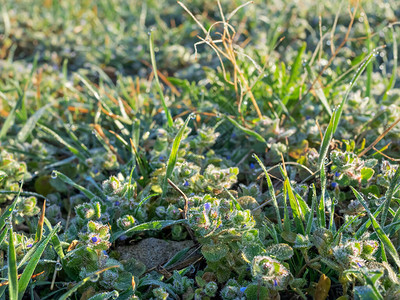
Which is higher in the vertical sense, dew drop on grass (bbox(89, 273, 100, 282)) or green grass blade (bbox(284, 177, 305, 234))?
green grass blade (bbox(284, 177, 305, 234))

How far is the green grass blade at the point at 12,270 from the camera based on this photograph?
127 centimetres

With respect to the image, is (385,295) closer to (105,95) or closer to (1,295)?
(1,295)

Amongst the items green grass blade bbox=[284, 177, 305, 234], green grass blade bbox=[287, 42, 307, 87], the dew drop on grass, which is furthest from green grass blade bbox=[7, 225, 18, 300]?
green grass blade bbox=[287, 42, 307, 87]

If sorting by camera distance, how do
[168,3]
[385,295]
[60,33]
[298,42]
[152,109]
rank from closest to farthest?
[385,295], [152,109], [298,42], [60,33], [168,3]

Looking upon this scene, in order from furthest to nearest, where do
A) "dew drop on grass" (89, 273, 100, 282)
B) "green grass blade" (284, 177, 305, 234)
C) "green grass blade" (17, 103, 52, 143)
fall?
1. "green grass blade" (17, 103, 52, 143)
2. "green grass blade" (284, 177, 305, 234)
3. "dew drop on grass" (89, 273, 100, 282)

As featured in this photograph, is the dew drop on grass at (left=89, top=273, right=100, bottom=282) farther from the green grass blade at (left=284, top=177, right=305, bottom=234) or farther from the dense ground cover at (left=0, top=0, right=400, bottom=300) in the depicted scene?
the green grass blade at (left=284, top=177, right=305, bottom=234)

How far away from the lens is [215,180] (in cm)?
172

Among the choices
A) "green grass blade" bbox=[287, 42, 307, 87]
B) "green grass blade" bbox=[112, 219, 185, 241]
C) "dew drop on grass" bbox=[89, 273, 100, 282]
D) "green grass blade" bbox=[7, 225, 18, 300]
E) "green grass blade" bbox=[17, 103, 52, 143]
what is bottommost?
"green grass blade" bbox=[17, 103, 52, 143]

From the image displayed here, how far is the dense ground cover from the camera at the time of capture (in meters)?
1.43

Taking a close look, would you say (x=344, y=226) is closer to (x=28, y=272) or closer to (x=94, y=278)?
(x=94, y=278)

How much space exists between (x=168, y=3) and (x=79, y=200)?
293cm

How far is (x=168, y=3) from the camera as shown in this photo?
174 inches

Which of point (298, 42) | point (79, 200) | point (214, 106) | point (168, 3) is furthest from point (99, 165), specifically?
point (168, 3)

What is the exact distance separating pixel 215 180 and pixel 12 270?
2.58 feet
